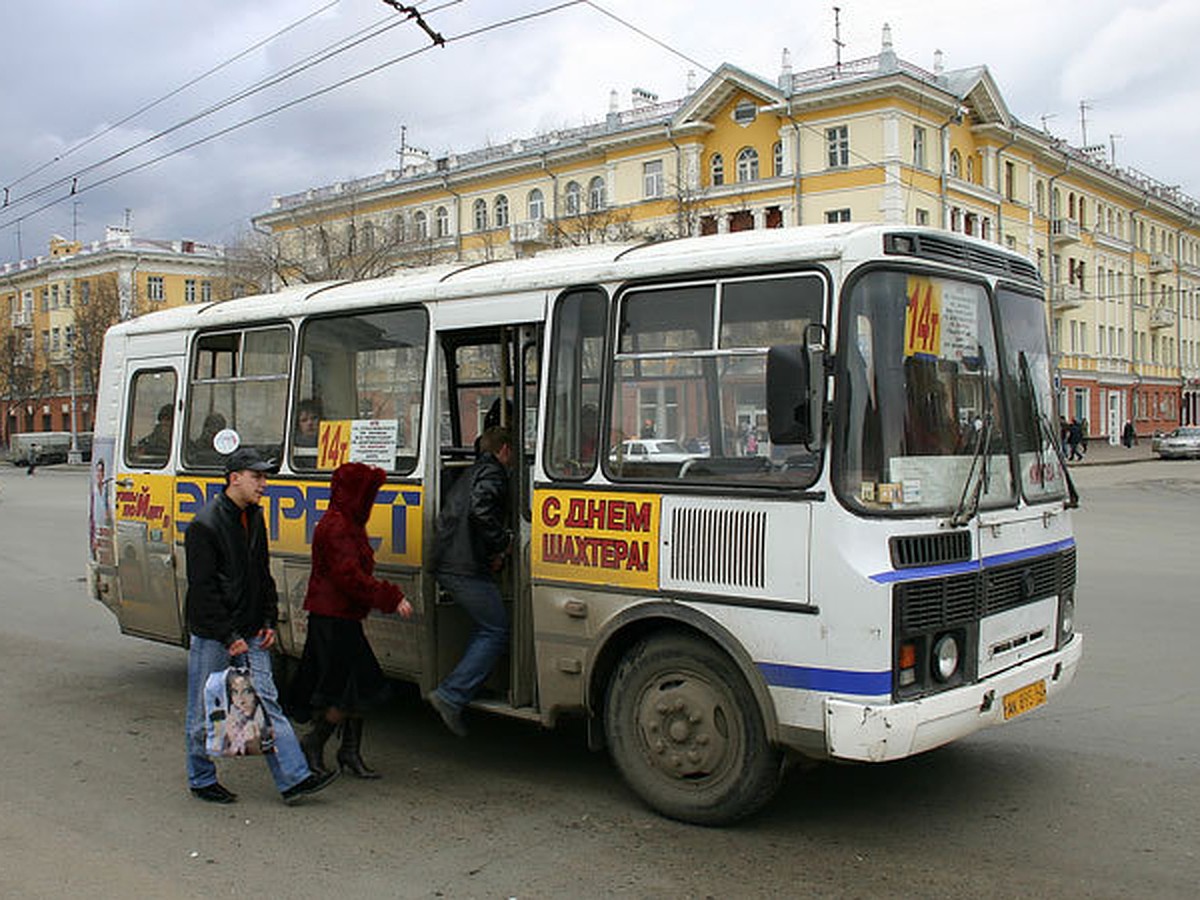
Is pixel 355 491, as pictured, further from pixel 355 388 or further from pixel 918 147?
pixel 918 147

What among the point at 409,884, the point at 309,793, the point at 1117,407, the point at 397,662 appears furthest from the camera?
the point at 1117,407

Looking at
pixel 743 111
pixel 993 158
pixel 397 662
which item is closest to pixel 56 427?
pixel 743 111

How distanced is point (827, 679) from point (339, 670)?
2576 mm

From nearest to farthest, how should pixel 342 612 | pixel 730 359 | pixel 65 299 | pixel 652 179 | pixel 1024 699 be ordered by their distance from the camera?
1. pixel 730 359
2. pixel 1024 699
3. pixel 342 612
4. pixel 652 179
5. pixel 65 299

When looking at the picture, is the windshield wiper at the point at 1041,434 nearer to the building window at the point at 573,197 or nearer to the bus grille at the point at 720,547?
the bus grille at the point at 720,547

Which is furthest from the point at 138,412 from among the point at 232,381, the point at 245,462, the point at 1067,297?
the point at 1067,297

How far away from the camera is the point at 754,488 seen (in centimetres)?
496

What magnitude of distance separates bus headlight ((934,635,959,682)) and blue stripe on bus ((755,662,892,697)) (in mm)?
322

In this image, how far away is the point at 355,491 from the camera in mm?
5773

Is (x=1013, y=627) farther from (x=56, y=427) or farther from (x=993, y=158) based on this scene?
(x=56, y=427)

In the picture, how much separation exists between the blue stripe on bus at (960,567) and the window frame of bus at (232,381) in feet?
13.6

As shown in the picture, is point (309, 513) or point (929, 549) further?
point (309, 513)

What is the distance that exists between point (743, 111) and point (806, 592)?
158 ft

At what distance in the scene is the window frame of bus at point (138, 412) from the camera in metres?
8.09
